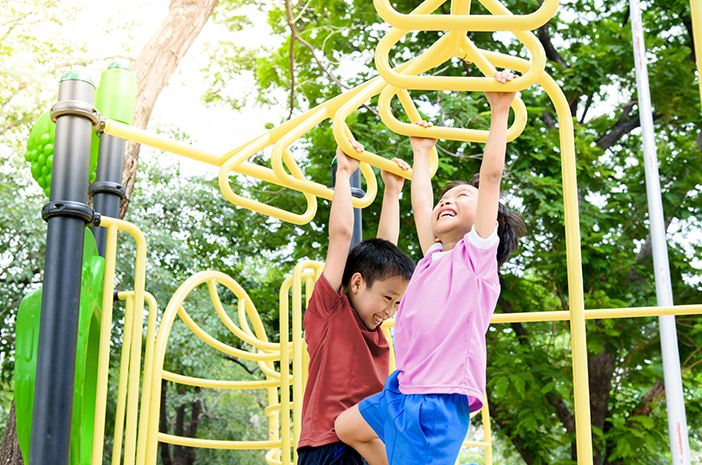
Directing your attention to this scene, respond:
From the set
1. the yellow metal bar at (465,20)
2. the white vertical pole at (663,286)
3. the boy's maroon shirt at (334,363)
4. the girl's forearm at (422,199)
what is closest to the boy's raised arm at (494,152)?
the yellow metal bar at (465,20)

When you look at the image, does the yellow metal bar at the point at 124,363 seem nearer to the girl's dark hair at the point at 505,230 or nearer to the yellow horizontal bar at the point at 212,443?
the yellow horizontal bar at the point at 212,443

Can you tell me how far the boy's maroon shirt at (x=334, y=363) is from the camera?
1534mm

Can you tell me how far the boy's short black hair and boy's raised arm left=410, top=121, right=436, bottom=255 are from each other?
74 mm

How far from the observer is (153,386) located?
75.0 inches

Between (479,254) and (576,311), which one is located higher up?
(479,254)

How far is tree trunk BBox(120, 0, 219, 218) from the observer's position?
426cm

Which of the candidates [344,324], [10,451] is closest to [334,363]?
[344,324]

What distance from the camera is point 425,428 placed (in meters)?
1.27

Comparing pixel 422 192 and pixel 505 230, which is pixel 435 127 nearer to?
pixel 422 192

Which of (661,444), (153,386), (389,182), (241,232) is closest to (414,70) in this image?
(389,182)

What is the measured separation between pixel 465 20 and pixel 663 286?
4333 millimetres

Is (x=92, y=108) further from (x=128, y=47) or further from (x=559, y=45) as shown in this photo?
(x=128, y=47)

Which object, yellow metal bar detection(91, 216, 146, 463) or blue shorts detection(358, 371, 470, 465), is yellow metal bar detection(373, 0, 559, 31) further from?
yellow metal bar detection(91, 216, 146, 463)

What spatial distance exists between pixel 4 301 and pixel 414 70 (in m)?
7.52
